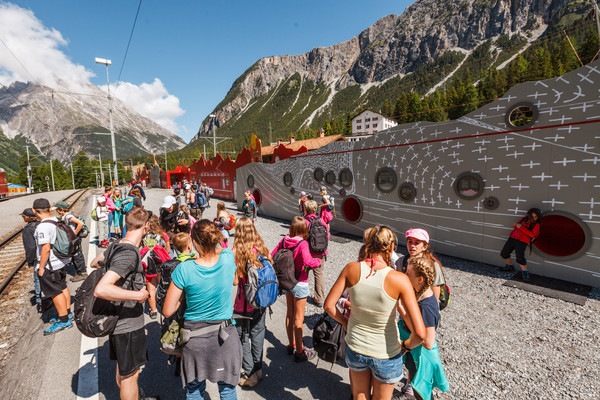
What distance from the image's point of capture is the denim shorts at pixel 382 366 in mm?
1908

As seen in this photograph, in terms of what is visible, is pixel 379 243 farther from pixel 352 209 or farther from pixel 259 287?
pixel 352 209

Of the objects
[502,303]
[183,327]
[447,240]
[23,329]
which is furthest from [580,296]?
[23,329]

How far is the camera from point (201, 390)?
7.26 feet

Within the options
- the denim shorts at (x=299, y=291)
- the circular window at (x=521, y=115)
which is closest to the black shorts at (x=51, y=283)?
the denim shorts at (x=299, y=291)

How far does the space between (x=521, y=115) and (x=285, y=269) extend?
20.8 feet

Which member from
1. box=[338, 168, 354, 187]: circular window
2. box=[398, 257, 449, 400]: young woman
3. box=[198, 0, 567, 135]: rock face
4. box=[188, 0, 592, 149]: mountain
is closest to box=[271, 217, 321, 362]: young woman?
box=[398, 257, 449, 400]: young woman

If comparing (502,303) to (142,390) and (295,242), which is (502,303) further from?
(142,390)

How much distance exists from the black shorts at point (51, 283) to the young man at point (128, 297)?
2.49 meters

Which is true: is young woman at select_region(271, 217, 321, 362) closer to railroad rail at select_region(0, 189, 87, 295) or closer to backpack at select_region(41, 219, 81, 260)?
backpack at select_region(41, 219, 81, 260)

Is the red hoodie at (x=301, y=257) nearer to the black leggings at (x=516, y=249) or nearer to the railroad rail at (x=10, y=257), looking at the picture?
the black leggings at (x=516, y=249)

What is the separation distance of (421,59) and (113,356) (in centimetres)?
17915

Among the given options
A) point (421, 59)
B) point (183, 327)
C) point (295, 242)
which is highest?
point (421, 59)

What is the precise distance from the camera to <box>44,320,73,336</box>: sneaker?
12.9 feet

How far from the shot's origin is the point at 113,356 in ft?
7.71
